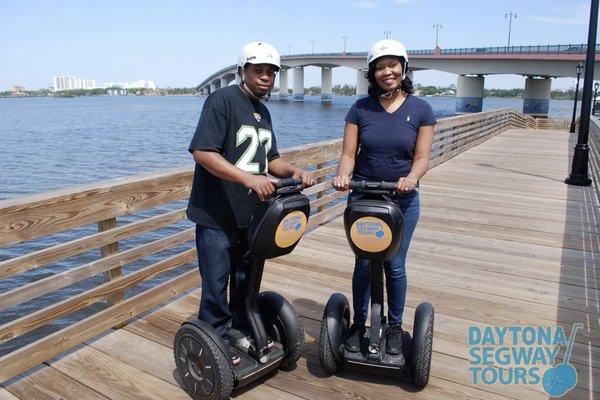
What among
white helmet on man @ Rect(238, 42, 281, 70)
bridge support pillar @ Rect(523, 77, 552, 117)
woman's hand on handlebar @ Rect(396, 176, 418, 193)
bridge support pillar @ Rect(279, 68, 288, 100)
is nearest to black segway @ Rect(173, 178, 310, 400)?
woman's hand on handlebar @ Rect(396, 176, 418, 193)

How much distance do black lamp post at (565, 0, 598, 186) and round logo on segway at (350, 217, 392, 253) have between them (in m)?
8.14

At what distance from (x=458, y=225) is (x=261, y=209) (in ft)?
15.3

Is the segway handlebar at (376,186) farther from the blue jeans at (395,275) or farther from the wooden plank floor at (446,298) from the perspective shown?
the wooden plank floor at (446,298)

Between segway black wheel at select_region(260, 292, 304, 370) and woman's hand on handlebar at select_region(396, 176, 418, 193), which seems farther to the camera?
segway black wheel at select_region(260, 292, 304, 370)

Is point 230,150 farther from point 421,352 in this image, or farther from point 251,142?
point 421,352

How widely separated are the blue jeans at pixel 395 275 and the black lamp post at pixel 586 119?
303 inches

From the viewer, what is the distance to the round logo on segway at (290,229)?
2.50m

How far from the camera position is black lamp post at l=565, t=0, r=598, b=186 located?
9.06 metres

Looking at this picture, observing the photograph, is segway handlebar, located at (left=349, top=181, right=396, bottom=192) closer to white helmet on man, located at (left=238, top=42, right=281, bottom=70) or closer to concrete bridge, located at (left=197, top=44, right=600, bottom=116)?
white helmet on man, located at (left=238, top=42, right=281, bottom=70)

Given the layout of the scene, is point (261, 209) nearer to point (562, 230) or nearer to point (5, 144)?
point (562, 230)

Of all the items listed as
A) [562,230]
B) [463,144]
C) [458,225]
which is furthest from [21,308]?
[463,144]

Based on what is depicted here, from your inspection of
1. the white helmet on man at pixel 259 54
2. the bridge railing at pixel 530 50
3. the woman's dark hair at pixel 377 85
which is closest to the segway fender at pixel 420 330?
the woman's dark hair at pixel 377 85

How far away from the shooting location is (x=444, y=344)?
346 cm

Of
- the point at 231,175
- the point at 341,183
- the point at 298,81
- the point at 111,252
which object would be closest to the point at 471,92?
the point at 298,81
